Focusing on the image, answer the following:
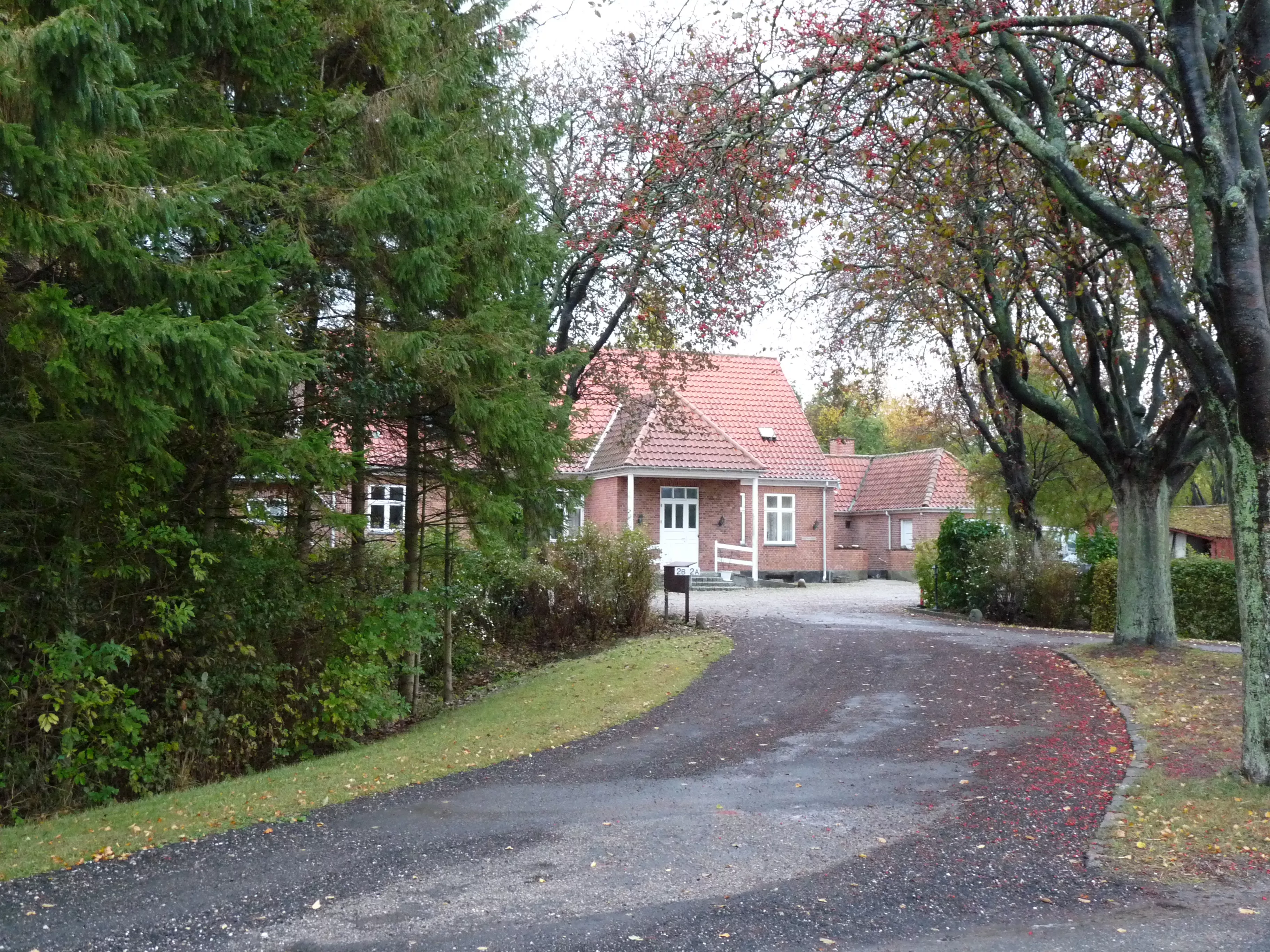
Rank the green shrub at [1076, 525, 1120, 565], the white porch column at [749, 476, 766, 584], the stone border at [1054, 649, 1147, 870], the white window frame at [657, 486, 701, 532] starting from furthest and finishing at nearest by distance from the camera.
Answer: the white window frame at [657, 486, 701, 532] → the white porch column at [749, 476, 766, 584] → the green shrub at [1076, 525, 1120, 565] → the stone border at [1054, 649, 1147, 870]

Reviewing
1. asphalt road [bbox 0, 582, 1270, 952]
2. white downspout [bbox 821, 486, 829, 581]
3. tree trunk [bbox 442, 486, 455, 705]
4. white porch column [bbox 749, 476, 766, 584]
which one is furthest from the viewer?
white downspout [bbox 821, 486, 829, 581]

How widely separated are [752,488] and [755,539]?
2.67 m

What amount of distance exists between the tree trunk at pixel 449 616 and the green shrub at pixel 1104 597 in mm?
12246

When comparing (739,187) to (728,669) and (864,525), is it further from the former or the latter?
(864,525)

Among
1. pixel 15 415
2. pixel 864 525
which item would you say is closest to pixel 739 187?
pixel 15 415

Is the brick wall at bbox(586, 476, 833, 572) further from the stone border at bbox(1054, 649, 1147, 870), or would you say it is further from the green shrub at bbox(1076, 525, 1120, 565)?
the stone border at bbox(1054, 649, 1147, 870)

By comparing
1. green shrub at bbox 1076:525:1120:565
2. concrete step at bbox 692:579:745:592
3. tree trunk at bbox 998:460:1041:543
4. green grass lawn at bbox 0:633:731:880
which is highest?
tree trunk at bbox 998:460:1041:543

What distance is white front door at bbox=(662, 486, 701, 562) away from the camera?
106 ft

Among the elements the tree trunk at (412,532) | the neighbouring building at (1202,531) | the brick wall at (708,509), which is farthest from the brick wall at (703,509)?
the tree trunk at (412,532)

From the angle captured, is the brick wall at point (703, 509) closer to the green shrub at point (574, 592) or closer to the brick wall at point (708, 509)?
the brick wall at point (708, 509)

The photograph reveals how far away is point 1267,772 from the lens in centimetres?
768

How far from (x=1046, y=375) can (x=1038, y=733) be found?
18957 mm

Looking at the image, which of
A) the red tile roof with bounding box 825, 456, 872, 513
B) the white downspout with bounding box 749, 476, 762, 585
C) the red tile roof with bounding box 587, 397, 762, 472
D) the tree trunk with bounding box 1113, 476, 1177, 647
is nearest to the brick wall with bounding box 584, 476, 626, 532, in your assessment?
the red tile roof with bounding box 587, 397, 762, 472

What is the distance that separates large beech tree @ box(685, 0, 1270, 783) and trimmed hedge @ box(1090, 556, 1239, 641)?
9.03 meters
